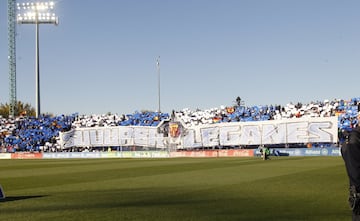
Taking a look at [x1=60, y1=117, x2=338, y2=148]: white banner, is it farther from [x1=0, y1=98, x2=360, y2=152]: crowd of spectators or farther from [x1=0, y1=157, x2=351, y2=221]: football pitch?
[x1=0, y1=157, x2=351, y2=221]: football pitch

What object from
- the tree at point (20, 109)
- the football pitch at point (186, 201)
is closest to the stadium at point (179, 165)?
the football pitch at point (186, 201)

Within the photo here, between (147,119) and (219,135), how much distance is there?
48.4 feet

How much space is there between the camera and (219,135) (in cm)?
6231

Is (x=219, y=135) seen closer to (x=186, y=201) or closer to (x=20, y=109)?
(x=186, y=201)

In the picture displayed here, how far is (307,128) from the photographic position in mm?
55438

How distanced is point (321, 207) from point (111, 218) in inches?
214

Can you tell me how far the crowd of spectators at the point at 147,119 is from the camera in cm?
6078

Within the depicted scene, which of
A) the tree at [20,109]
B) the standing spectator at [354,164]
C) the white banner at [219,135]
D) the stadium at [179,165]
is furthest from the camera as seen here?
the tree at [20,109]

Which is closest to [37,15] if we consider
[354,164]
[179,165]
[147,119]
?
[147,119]

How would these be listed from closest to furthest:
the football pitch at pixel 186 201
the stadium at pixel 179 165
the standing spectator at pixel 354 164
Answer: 1. the standing spectator at pixel 354 164
2. the football pitch at pixel 186 201
3. the stadium at pixel 179 165

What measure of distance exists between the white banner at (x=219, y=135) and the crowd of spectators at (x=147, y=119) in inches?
88.6

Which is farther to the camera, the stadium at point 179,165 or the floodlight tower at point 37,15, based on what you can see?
the floodlight tower at point 37,15

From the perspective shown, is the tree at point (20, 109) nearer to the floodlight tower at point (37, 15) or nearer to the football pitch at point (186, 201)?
the floodlight tower at point (37, 15)

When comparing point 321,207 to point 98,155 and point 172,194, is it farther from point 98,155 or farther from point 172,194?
point 98,155
